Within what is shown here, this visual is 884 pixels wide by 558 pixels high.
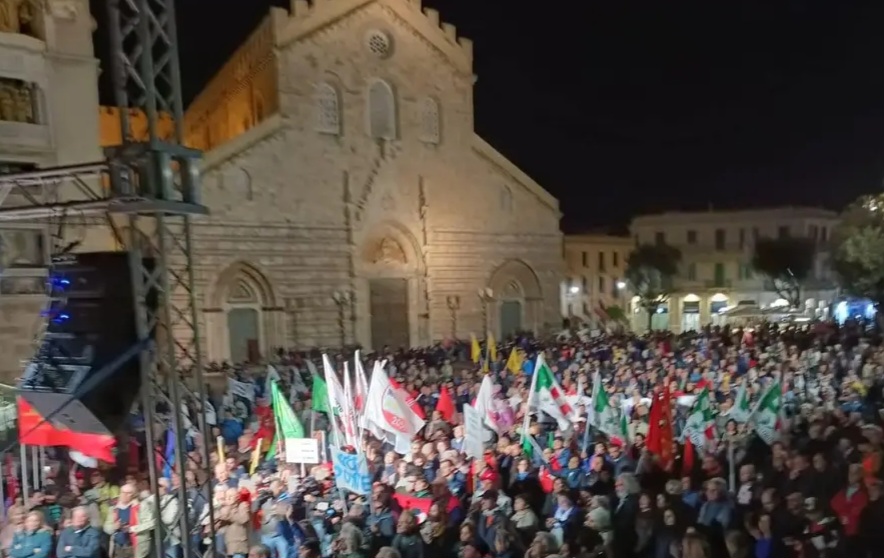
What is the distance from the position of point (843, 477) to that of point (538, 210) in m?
26.1

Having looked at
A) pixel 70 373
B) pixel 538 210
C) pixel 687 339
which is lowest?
pixel 687 339

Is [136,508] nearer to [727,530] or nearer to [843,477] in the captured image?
[727,530]

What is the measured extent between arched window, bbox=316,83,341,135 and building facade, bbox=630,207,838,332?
2906 centimetres

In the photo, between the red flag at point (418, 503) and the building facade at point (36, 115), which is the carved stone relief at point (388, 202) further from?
the red flag at point (418, 503)

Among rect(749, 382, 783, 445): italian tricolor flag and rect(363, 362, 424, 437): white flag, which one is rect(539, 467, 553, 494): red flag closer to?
rect(363, 362, 424, 437): white flag

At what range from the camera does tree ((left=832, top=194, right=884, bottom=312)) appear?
25562mm

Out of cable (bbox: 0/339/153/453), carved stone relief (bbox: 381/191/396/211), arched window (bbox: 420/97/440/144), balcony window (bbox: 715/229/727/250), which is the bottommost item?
cable (bbox: 0/339/153/453)

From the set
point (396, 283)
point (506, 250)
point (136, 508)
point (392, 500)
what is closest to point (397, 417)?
point (392, 500)

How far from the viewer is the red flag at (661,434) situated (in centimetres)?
982

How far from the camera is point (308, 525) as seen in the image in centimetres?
859

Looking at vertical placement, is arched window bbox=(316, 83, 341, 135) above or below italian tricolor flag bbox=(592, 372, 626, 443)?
above

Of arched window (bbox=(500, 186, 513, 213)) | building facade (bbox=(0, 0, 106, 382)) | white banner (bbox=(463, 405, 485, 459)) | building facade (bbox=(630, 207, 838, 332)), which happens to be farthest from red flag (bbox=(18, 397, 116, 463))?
building facade (bbox=(630, 207, 838, 332))

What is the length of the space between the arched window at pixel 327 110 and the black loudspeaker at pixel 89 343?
21.9 meters

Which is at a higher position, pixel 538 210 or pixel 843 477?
pixel 538 210
